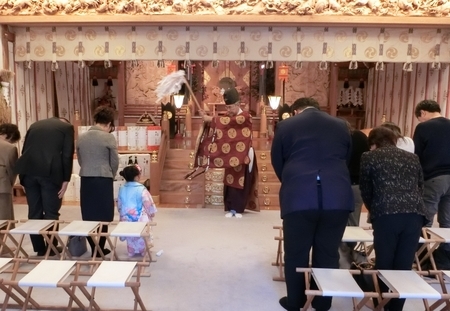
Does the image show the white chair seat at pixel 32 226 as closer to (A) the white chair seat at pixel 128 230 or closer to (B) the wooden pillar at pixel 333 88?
(A) the white chair seat at pixel 128 230

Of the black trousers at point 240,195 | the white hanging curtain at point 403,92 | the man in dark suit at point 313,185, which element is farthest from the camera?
the white hanging curtain at point 403,92

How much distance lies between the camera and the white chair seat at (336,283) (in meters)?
2.30

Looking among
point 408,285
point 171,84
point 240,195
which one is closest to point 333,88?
point 240,195

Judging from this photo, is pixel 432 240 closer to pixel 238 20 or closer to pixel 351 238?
pixel 351 238

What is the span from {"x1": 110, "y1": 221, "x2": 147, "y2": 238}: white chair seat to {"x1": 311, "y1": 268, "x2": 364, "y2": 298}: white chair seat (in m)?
1.45

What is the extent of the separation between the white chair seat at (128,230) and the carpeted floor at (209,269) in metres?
0.43

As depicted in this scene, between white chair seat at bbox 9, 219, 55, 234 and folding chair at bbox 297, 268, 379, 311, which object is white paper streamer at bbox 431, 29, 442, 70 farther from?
white chair seat at bbox 9, 219, 55, 234

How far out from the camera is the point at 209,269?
369cm

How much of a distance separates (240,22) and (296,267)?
3589mm

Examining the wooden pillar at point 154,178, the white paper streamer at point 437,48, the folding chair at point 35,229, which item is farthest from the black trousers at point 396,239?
the wooden pillar at point 154,178

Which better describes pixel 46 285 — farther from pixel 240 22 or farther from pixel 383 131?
pixel 240 22

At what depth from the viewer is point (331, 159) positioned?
8.47ft

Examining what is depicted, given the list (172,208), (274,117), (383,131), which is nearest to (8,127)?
(172,208)

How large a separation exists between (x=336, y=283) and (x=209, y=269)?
1518 millimetres
